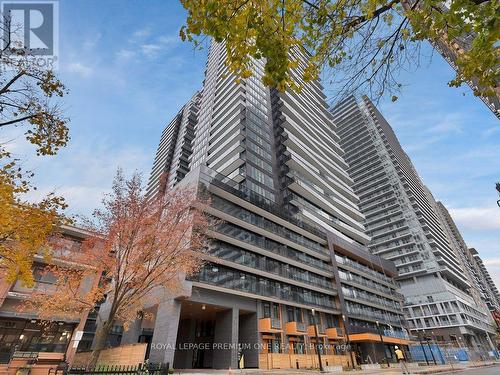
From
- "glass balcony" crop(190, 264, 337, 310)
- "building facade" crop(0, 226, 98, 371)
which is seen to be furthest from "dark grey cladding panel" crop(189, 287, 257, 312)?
"building facade" crop(0, 226, 98, 371)

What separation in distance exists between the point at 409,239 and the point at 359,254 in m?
38.1

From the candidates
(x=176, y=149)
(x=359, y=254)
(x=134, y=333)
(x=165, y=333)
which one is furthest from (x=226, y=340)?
(x=176, y=149)

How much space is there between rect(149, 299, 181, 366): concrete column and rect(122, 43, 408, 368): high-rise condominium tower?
0.28 ft

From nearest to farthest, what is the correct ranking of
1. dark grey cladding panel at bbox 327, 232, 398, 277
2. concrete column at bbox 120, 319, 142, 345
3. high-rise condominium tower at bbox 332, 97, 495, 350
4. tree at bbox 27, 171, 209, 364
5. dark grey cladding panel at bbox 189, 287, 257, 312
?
tree at bbox 27, 171, 209, 364
dark grey cladding panel at bbox 189, 287, 257, 312
concrete column at bbox 120, 319, 142, 345
dark grey cladding panel at bbox 327, 232, 398, 277
high-rise condominium tower at bbox 332, 97, 495, 350

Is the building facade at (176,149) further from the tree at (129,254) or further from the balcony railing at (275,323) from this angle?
the tree at (129,254)

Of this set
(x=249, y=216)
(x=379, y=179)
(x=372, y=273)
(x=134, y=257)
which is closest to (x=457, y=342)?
(x=372, y=273)

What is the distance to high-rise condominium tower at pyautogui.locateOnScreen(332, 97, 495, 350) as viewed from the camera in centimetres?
6339

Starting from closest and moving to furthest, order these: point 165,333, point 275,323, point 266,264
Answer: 1. point 165,333
2. point 275,323
3. point 266,264

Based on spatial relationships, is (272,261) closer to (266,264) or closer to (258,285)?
(266,264)

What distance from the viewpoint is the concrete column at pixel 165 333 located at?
18750mm

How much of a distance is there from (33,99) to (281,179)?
37481 mm

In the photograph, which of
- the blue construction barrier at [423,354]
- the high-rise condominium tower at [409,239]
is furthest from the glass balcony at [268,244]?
the high-rise condominium tower at [409,239]

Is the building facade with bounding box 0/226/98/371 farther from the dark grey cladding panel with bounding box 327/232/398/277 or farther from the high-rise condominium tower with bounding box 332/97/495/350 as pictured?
the high-rise condominium tower with bounding box 332/97/495/350

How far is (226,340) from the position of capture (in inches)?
Result: 914
